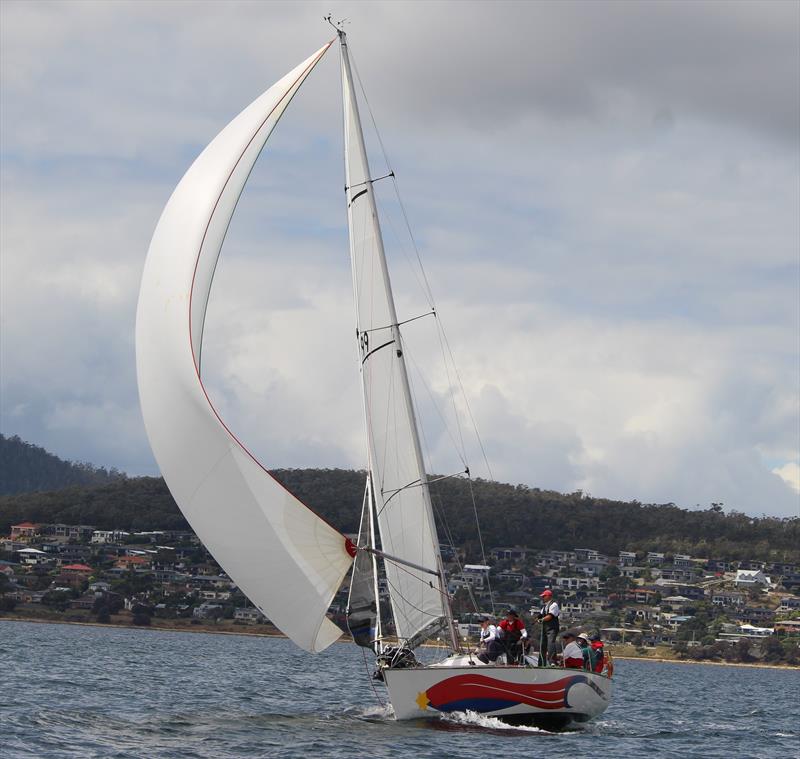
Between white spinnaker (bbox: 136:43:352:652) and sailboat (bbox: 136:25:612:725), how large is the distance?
22 mm

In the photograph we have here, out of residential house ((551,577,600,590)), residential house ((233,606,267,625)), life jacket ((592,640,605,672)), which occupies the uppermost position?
residential house ((551,577,600,590))

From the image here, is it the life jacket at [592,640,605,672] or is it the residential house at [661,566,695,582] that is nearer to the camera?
the life jacket at [592,640,605,672]

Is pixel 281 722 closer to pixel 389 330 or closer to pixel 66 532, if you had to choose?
pixel 389 330

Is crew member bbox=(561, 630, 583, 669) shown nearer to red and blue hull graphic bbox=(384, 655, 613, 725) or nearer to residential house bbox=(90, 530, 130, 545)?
red and blue hull graphic bbox=(384, 655, 613, 725)

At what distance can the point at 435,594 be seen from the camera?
25.2m

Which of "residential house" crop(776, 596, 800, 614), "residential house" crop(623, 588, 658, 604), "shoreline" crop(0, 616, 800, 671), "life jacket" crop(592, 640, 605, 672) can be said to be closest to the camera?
"life jacket" crop(592, 640, 605, 672)

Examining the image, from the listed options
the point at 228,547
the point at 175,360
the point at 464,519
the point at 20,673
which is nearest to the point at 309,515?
the point at 228,547

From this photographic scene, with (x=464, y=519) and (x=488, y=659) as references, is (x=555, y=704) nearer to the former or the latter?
(x=488, y=659)

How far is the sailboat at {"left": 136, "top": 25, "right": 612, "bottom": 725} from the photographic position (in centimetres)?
2156

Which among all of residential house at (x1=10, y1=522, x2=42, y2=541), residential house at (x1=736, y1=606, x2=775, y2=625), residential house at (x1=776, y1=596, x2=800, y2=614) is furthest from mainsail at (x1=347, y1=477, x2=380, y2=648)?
residential house at (x1=10, y1=522, x2=42, y2=541)

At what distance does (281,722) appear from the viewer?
2559 centimetres

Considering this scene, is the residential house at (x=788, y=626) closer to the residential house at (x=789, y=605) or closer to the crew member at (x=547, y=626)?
the residential house at (x=789, y=605)

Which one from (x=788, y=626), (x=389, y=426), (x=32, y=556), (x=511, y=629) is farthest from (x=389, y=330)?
(x=32, y=556)

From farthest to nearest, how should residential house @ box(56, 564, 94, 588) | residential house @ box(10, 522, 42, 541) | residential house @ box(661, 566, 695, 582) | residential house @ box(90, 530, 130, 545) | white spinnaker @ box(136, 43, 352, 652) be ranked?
residential house @ box(661, 566, 695, 582), residential house @ box(10, 522, 42, 541), residential house @ box(90, 530, 130, 545), residential house @ box(56, 564, 94, 588), white spinnaker @ box(136, 43, 352, 652)
